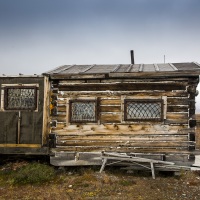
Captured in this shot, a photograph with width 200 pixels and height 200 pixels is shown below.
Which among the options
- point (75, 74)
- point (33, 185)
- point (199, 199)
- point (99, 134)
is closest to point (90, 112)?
point (99, 134)

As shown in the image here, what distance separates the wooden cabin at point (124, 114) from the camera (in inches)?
351

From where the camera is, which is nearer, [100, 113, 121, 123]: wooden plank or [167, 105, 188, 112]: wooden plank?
[167, 105, 188, 112]: wooden plank

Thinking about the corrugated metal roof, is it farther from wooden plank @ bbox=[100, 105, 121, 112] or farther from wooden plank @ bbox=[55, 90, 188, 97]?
wooden plank @ bbox=[100, 105, 121, 112]

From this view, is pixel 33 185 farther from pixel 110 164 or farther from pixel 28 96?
pixel 28 96

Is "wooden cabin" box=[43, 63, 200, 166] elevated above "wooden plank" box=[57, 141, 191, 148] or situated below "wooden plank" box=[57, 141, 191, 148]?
above

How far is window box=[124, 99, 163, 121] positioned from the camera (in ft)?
29.7

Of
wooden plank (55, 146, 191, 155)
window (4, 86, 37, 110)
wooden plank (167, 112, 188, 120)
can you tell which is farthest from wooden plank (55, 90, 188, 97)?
wooden plank (55, 146, 191, 155)

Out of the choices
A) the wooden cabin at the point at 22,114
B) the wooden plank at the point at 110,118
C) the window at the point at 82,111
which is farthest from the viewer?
the wooden cabin at the point at 22,114

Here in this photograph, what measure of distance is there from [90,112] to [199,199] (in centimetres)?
456

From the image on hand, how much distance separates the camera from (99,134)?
9328mm

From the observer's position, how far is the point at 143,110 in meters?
9.13

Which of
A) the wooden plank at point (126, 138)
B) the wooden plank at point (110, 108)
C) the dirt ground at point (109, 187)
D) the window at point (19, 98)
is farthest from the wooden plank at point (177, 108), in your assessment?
the window at point (19, 98)

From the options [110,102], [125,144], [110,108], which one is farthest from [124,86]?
[125,144]

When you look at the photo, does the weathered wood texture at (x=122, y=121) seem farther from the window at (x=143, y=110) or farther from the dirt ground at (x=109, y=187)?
the dirt ground at (x=109, y=187)
